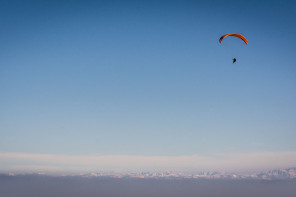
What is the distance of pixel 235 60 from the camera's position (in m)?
51.8

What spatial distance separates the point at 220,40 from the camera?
53.5 meters

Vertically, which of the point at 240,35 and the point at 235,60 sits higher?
the point at 240,35

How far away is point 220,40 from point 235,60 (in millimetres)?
5423

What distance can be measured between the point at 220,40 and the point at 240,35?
4.47 m

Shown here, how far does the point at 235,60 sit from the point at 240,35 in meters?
6.14

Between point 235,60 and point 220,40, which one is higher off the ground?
point 220,40

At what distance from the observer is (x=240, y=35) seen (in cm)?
5372
